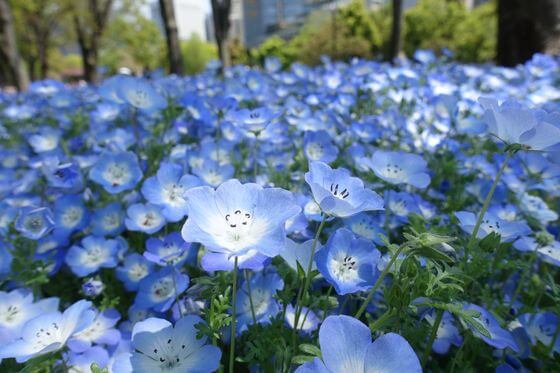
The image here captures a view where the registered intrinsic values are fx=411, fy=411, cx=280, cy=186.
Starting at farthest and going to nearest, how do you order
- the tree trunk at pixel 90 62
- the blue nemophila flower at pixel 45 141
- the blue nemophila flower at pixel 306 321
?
the tree trunk at pixel 90 62 < the blue nemophila flower at pixel 45 141 < the blue nemophila flower at pixel 306 321

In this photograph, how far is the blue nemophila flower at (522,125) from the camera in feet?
3.07

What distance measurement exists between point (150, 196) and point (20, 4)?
20.4 meters

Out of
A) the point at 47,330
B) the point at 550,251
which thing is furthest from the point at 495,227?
the point at 47,330

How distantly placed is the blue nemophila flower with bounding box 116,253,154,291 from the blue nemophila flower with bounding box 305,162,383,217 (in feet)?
2.40

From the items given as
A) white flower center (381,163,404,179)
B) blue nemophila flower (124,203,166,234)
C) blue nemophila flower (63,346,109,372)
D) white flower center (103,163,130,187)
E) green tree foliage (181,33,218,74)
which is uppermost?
white flower center (381,163,404,179)

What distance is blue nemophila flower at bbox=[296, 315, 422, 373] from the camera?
0.70 m

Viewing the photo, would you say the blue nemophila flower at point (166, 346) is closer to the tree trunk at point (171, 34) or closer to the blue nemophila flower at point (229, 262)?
the blue nemophila flower at point (229, 262)

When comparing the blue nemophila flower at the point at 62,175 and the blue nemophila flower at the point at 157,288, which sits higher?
the blue nemophila flower at the point at 62,175

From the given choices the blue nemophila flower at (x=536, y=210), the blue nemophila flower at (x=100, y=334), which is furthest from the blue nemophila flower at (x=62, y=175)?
the blue nemophila flower at (x=536, y=210)

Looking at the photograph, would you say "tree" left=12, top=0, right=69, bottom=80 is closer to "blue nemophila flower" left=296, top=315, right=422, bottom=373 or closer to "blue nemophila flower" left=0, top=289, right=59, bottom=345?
"blue nemophila flower" left=0, top=289, right=59, bottom=345

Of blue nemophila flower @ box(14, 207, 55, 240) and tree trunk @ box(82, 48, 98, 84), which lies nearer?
blue nemophila flower @ box(14, 207, 55, 240)

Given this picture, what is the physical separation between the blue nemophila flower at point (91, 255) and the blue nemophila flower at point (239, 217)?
2.27ft

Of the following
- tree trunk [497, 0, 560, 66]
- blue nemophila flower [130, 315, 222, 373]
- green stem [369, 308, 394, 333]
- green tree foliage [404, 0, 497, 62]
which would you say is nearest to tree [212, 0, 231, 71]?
tree trunk [497, 0, 560, 66]

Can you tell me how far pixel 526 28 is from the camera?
4.55 m
